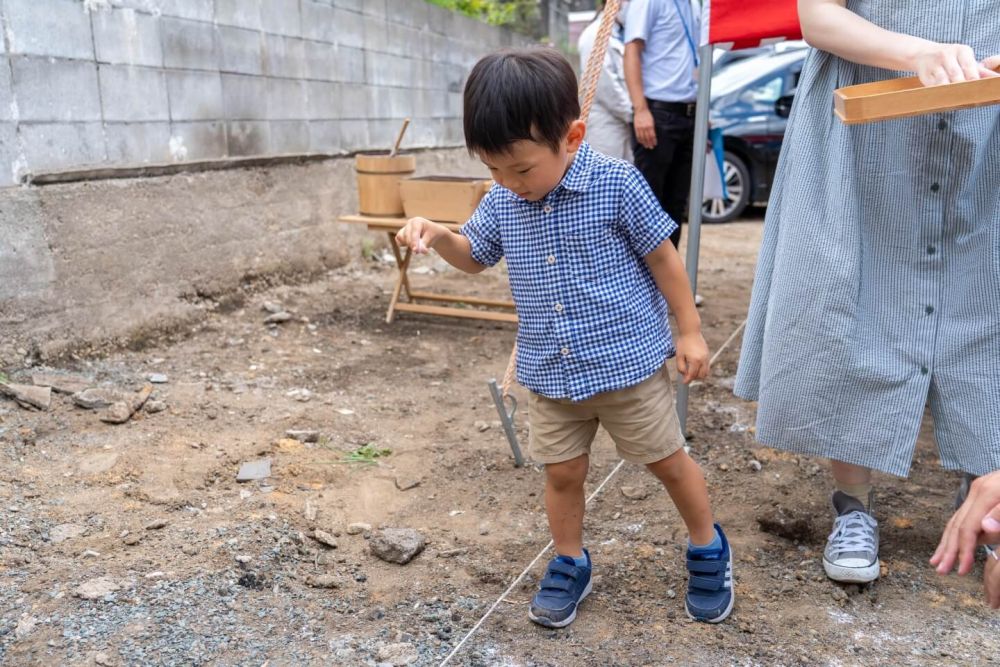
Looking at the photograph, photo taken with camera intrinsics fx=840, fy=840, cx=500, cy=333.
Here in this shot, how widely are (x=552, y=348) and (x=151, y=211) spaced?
293 cm

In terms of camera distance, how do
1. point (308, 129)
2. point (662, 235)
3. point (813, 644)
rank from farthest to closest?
point (308, 129) → point (813, 644) → point (662, 235)

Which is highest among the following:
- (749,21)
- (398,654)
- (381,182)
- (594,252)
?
(749,21)

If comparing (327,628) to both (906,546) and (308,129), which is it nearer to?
(906,546)

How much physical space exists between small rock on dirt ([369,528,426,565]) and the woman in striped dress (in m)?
0.97

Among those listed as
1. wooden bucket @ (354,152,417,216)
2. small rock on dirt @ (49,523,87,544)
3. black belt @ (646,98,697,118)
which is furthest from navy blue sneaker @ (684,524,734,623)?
wooden bucket @ (354,152,417,216)

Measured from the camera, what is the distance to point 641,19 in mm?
3963

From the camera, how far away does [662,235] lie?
1738mm

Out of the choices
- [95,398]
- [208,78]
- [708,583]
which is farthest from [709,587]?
[208,78]

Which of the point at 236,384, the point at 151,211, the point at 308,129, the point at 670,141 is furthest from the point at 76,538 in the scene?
the point at 308,129

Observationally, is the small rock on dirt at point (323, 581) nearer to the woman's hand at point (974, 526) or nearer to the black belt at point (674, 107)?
the woman's hand at point (974, 526)

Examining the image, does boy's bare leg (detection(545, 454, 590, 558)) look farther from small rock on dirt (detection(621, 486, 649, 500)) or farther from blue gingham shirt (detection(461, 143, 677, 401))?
small rock on dirt (detection(621, 486, 649, 500))

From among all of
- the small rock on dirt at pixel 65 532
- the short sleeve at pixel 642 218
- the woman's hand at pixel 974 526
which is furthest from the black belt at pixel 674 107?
the woman's hand at pixel 974 526

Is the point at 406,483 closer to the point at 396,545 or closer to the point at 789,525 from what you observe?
the point at 396,545

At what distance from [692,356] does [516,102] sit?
0.67 m
